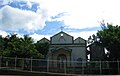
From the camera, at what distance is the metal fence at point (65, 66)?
28.0 meters

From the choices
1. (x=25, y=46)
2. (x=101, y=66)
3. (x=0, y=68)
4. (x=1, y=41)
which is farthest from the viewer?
(x=1, y=41)

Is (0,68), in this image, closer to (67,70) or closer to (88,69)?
(67,70)

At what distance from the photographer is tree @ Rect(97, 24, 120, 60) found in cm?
3497

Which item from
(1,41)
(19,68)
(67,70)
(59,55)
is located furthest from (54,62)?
(1,41)

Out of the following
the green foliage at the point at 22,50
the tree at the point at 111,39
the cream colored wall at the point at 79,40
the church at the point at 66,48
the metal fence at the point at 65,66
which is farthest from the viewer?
the cream colored wall at the point at 79,40

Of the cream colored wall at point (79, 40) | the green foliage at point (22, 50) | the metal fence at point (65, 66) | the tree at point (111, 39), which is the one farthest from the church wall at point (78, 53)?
the metal fence at point (65, 66)

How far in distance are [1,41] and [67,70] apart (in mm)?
22405

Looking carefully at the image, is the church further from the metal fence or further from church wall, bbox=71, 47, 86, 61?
the metal fence

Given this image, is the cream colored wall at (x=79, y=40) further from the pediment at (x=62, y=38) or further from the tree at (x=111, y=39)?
the tree at (x=111, y=39)

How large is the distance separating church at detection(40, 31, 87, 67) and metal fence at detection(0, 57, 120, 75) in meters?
9.30

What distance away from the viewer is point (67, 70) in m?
31.4

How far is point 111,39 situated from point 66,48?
32.9 feet

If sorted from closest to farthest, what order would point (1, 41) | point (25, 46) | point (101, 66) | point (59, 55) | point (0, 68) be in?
point (0, 68) → point (101, 66) → point (25, 46) → point (59, 55) → point (1, 41)

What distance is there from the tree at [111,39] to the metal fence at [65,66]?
133 inches
